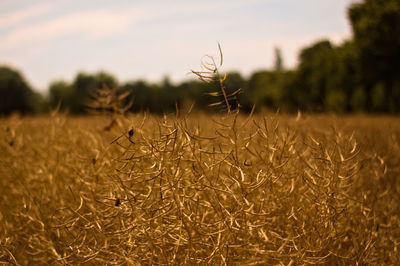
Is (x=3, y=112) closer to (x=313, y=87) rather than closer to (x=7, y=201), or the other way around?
(x=313, y=87)

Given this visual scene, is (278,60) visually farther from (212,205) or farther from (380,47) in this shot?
(212,205)

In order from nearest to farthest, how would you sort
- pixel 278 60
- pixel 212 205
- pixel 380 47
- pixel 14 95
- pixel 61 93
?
pixel 212 205 < pixel 380 47 < pixel 14 95 < pixel 61 93 < pixel 278 60

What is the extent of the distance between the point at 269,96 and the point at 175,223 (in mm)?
40766

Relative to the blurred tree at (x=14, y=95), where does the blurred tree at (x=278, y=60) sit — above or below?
above

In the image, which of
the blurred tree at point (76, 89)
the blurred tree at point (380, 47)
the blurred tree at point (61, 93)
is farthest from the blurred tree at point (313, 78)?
the blurred tree at point (61, 93)

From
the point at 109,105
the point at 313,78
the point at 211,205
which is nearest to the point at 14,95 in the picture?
the point at 313,78

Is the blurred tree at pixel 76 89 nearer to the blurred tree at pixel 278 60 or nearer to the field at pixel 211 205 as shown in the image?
the blurred tree at pixel 278 60

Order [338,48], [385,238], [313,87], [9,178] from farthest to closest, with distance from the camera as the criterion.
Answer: [313,87]
[338,48]
[9,178]
[385,238]

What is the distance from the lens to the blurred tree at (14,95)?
39.2 m

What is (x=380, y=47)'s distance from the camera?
1886 cm

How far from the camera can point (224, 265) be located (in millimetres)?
1342

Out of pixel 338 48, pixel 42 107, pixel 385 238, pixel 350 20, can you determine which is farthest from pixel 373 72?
pixel 42 107

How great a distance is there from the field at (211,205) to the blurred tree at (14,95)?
40.6 metres

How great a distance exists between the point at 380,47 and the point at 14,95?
35.4 m
